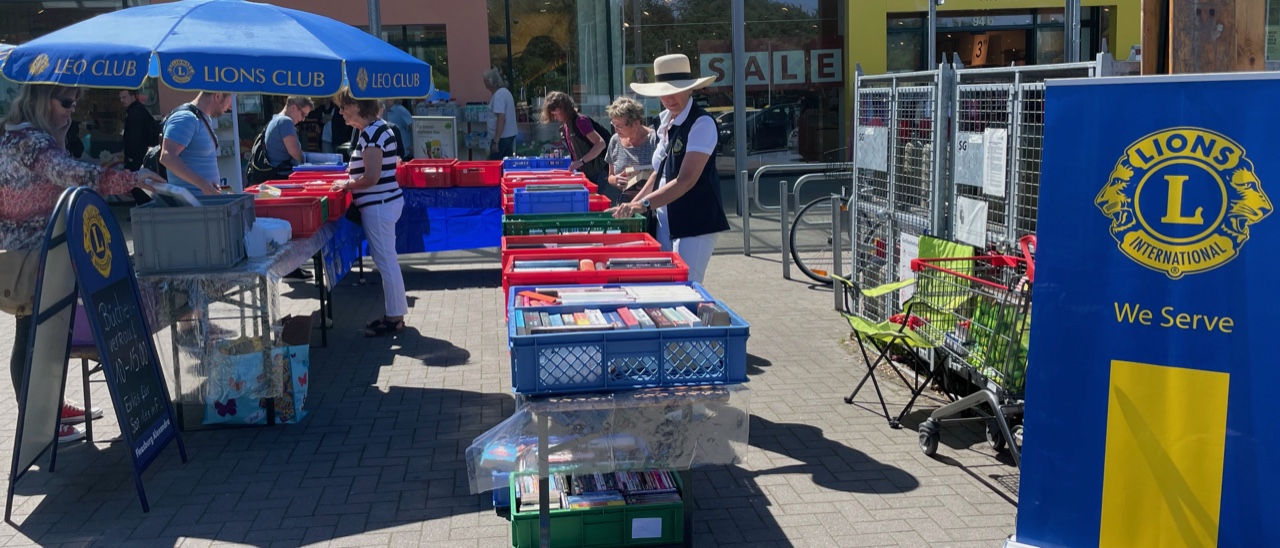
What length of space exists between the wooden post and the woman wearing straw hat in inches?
105

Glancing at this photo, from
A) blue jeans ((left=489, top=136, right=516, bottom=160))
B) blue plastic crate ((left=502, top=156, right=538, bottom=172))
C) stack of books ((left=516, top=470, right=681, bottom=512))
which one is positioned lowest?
stack of books ((left=516, top=470, right=681, bottom=512))

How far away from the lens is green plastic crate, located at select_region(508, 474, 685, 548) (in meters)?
4.26

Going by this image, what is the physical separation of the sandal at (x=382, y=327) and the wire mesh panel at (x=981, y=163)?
4255mm

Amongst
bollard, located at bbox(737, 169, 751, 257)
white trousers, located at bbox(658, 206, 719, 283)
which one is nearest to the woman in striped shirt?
white trousers, located at bbox(658, 206, 719, 283)

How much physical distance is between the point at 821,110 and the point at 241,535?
58.5 feet

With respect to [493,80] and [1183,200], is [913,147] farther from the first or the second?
[493,80]

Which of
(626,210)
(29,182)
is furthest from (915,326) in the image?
(29,182)

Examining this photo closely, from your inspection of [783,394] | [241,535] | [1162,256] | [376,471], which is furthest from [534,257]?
[1162,256]

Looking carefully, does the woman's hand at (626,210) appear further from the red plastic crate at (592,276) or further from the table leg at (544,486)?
the table leg at (544,486)


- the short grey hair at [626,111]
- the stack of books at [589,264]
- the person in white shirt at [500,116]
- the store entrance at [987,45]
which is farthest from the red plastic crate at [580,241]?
the store entrance at [987,45]

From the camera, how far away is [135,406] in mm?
5070

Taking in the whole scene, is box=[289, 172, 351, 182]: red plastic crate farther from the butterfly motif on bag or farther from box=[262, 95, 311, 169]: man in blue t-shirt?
the butterfly motif on bag

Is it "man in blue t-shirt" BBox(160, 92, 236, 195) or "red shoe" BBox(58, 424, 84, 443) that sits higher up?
"man in blue t-shirt" BBox(160, 92, 236, 195)

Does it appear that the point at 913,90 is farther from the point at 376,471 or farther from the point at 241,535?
the point at 241,535
